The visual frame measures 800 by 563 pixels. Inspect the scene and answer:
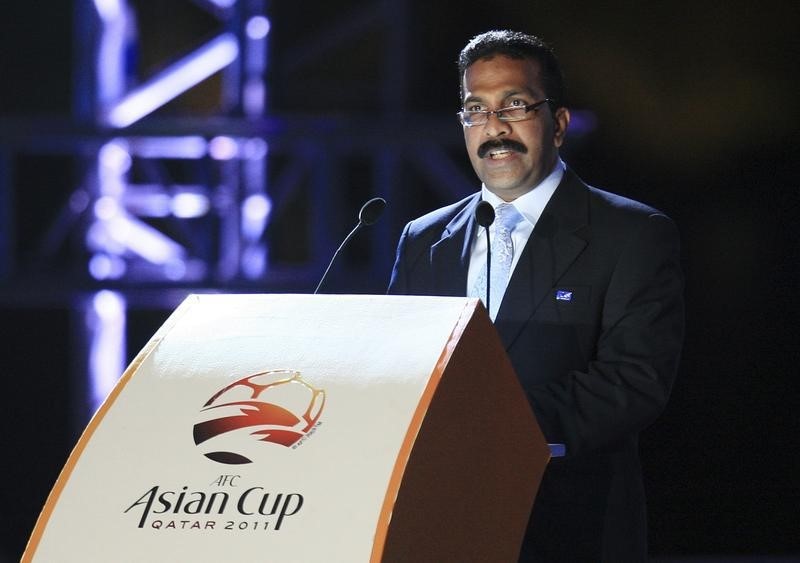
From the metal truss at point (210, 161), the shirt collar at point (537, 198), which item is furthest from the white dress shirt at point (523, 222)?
the metal truss at point (210, 161)

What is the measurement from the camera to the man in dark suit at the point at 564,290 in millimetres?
1969

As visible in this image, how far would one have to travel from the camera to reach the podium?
1.43 m

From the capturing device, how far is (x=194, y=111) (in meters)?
5.17

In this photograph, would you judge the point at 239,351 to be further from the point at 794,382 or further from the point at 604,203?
the point at 794,382

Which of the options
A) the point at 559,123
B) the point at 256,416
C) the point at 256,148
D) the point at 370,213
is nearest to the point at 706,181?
the point at 256,148

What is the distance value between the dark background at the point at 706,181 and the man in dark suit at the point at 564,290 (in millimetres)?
2564

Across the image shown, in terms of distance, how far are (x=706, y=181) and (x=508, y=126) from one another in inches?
114

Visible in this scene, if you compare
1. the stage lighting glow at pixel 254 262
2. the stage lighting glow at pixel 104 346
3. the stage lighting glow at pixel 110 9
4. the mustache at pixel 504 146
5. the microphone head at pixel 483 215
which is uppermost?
the stage lighting glow at pixel 110 9

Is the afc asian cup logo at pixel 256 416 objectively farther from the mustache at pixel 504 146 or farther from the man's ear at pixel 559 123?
the man's ear at pixel 559 123

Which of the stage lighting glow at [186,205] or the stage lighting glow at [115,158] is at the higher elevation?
the stage lighting glow at [115,158]

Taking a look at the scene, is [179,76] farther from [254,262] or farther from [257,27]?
[254,262]

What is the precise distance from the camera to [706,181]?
197 inches

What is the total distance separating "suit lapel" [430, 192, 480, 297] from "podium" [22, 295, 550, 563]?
636mm

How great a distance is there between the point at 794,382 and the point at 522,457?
Result: 365 cm
